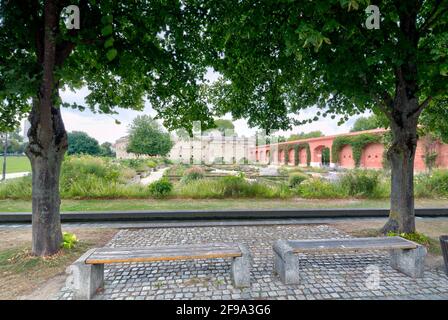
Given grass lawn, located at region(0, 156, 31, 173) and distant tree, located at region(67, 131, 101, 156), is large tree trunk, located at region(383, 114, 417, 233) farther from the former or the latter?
distant tree, located at region(67, 131, 101, 156)

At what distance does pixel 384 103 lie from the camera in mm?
4887

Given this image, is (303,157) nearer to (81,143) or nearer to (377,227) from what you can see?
(377,227)

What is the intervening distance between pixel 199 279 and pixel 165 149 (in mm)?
34283

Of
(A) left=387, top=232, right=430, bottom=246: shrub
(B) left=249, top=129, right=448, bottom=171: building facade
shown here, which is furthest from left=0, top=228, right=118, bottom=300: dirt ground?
(B) left=249, top=129, right=448, bottom=171: building facade

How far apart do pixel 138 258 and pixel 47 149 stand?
8.40 feet

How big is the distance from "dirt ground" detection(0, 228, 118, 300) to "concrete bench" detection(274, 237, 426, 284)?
3119 millimetres

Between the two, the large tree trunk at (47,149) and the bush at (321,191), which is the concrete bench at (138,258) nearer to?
the large tree trunk at (47,149)

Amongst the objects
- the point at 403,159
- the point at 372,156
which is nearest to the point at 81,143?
the point at 372,156

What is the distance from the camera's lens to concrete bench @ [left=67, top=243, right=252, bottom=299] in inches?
112

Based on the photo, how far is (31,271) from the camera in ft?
11.6

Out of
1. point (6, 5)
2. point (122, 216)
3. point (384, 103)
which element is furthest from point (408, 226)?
point (6, 5)

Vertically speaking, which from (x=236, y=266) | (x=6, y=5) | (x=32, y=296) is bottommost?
(x=32, y=296)

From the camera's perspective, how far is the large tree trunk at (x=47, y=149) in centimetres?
371
